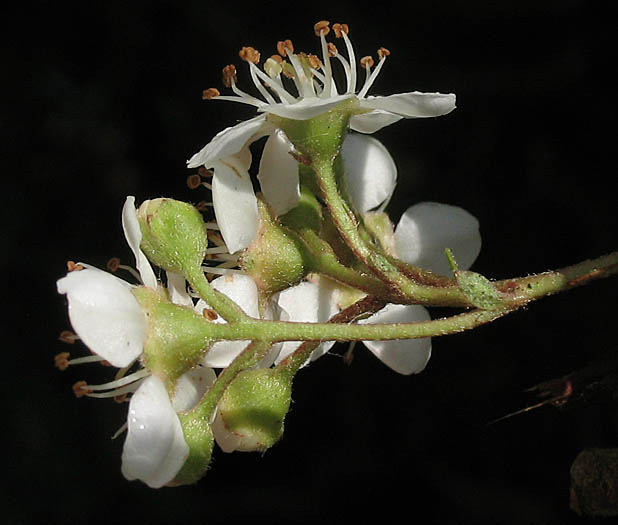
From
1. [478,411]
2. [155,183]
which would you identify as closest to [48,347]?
[155,183]

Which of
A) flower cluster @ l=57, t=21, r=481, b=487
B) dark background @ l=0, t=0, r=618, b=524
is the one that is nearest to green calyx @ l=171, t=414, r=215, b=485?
flower cluster @ l=57, t=21, r=481, b=487

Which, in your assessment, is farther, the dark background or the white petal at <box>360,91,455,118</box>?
the dark background

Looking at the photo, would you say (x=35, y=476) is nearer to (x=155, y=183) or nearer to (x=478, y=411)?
(x=155, y=183)

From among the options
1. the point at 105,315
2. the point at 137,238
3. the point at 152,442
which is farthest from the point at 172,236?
the point at 152,442

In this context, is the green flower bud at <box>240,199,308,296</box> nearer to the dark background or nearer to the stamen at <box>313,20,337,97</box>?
the stamen at <box>313,20,337,97</box>

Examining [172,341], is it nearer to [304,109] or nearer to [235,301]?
[235,301]

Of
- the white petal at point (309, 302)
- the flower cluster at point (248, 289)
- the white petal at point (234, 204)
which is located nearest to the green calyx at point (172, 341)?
the flower cluster at point (248, 289)
